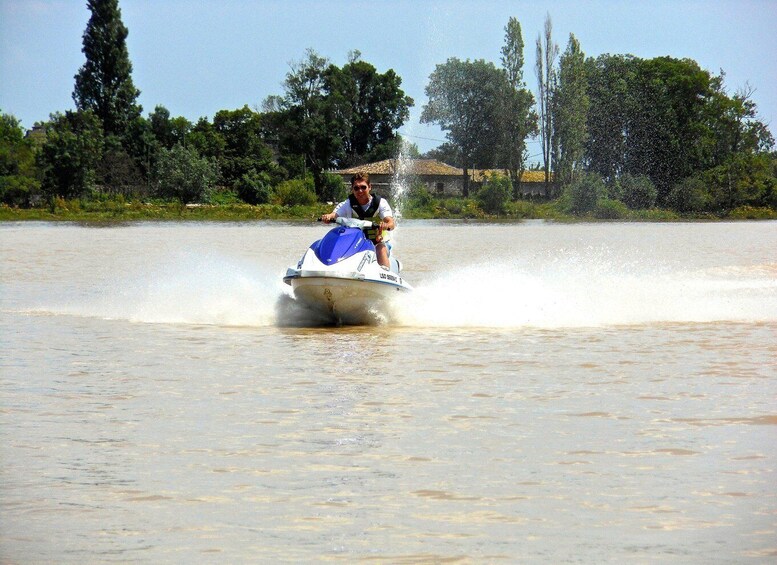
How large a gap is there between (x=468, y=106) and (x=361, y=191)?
68.3m

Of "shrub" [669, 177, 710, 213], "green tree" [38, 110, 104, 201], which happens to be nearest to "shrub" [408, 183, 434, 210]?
"shrub" [669, 177, 710, 213]

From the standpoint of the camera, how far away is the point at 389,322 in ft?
45.0

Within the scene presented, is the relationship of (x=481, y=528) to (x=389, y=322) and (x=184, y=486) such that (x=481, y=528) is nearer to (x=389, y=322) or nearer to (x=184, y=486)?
(x=184, y=486)

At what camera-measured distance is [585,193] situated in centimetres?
6919

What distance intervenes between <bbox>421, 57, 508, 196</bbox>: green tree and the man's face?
195ft

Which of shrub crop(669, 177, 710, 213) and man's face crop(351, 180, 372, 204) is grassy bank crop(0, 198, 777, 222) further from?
man's face crop(351, 180, 372, 204)

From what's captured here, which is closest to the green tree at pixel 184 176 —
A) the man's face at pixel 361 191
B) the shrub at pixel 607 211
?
the shrub at pixel 607 211

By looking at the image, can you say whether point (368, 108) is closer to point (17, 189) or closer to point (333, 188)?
point (333, 188)

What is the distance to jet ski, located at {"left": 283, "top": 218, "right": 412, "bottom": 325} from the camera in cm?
1276

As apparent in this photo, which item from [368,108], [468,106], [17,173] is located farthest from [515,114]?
[17,173]

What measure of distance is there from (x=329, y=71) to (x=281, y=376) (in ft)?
258

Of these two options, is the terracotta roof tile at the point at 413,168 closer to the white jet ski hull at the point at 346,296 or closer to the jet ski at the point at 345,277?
the white jet ski hull at the point at 346,296

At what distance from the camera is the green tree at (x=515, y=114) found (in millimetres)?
68562

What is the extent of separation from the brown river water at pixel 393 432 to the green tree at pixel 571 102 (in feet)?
178
